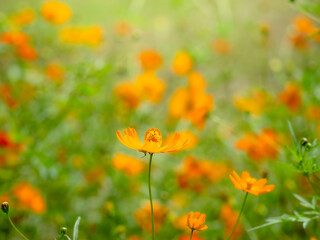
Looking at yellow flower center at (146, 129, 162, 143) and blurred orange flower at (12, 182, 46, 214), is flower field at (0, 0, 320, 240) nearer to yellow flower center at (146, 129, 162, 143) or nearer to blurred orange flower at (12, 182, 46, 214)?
blurred orange flower at (12, 182, 46, 214)

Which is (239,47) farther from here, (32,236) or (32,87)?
(32,236)

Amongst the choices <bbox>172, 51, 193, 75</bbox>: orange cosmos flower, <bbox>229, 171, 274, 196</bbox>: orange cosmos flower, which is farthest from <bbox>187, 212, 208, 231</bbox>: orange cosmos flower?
<bbox>172, 51, 193, 75</bbox>: orange cosmos flower

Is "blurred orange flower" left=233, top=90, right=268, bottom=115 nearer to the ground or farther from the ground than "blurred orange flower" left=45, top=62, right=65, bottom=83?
nearer to the ground

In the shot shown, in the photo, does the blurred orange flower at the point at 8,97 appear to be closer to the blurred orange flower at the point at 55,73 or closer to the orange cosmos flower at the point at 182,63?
the blurred orange flower at the point at 55,73

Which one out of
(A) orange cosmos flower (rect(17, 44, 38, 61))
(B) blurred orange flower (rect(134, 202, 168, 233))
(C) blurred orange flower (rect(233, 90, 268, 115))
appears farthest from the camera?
(C) blurred orange flower (rect(233, 90, 268, 115))

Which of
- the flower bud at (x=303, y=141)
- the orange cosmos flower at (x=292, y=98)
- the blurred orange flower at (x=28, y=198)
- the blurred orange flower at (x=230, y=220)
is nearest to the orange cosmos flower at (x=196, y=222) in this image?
the flower bud at (x=303, y=141)

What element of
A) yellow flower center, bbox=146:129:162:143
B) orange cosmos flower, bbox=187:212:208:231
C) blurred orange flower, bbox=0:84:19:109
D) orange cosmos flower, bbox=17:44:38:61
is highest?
yellow flower center, bbox=146:129:162:143
